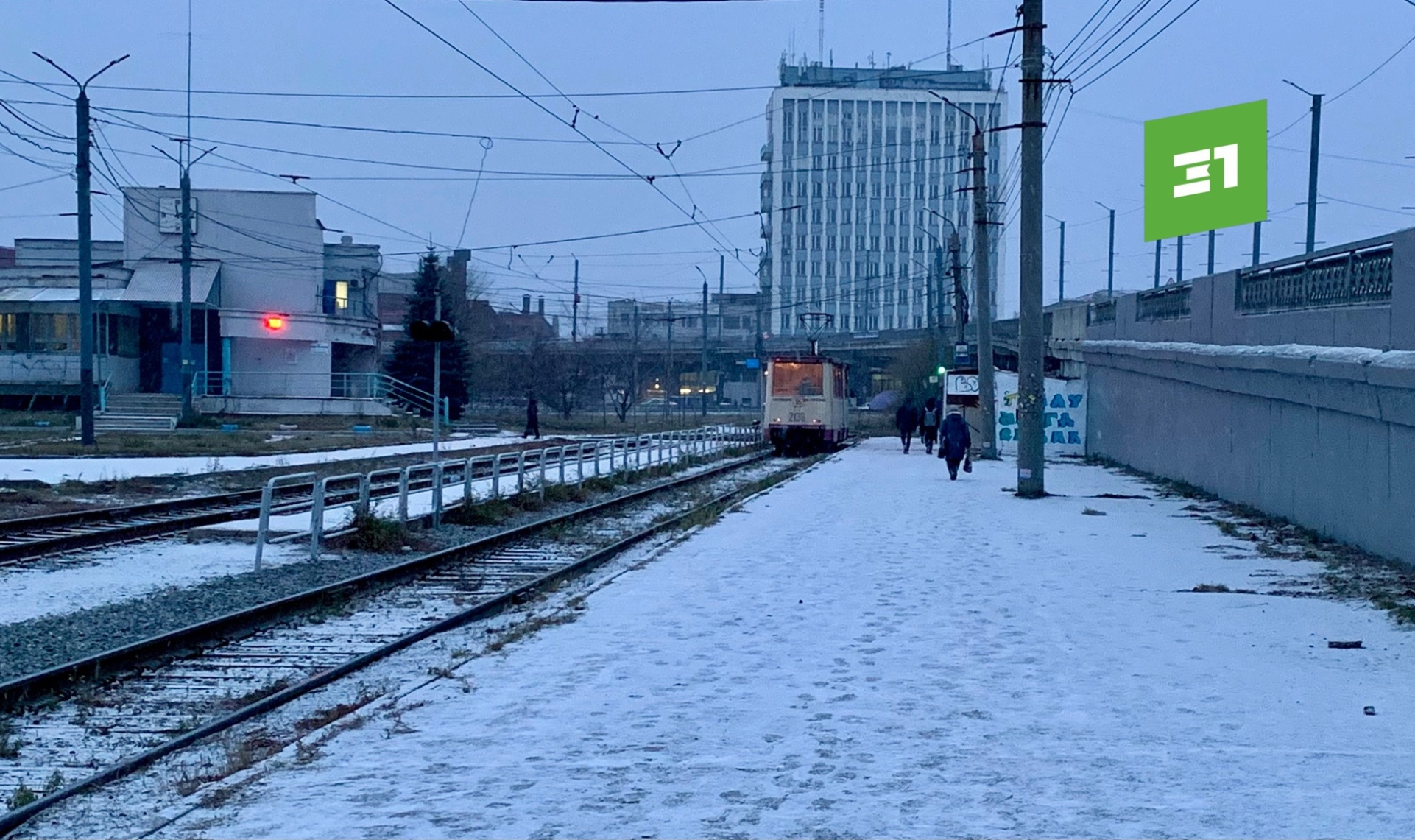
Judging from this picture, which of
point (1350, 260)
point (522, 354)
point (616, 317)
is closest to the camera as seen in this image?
point (1350, 260)

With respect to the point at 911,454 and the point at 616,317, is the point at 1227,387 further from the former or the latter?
the point at 616,317

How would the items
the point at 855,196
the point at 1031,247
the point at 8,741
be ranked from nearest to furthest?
the point at 8,741 < the point at 1031,247 < the point at 855,196

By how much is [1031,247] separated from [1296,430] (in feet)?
23.3

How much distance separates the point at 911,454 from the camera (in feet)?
138

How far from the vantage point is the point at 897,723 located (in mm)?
7688

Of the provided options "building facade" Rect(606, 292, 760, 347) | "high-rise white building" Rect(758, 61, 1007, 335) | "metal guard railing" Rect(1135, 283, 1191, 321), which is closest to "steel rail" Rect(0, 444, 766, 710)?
"metal guard railing" Rect(1135, 283, 1191, 321)

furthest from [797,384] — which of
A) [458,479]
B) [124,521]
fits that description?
[124,521]

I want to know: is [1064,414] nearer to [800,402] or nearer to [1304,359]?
[800,402]

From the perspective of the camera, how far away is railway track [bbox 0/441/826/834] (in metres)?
7.75

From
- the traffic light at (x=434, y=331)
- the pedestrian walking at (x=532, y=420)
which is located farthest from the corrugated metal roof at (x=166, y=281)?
the traffic light at (x=434, y=331)

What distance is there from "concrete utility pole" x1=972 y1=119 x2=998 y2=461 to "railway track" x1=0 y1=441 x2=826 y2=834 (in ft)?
67.0

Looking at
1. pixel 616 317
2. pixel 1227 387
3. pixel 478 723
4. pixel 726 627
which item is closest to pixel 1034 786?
pixel 478 723

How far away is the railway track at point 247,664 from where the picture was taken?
305 inches

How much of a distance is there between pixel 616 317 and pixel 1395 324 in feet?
370
